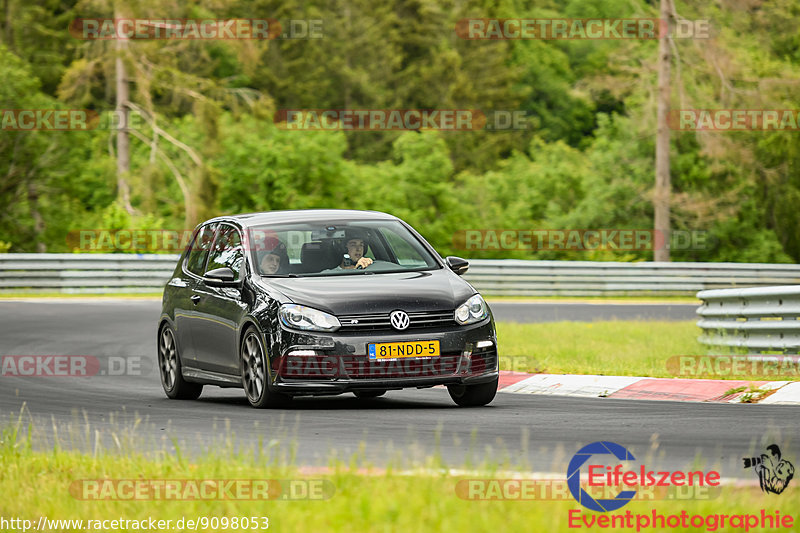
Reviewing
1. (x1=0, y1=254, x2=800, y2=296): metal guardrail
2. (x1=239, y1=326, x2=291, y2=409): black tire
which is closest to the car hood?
(x1=239, y1=326, x2=291, y2=409): black tire

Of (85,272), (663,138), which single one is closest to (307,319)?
(85,272)

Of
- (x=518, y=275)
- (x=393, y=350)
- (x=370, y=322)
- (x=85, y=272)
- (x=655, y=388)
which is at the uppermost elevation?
(x=370, y=322)

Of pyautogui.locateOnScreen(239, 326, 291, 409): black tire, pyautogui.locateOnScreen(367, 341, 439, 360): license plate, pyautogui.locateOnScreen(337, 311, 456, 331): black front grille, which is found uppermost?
pyautogui.locateOnScreen(337, 311, 456, 331): black front grille

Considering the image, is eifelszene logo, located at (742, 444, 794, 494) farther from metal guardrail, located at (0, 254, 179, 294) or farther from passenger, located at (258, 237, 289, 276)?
metal guardrail, located at (0, 254, 179, 294)

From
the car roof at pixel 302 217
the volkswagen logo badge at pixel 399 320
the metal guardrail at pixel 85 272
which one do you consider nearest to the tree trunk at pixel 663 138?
the metal guardrail at pixel 85 272

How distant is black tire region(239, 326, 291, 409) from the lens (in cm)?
1111

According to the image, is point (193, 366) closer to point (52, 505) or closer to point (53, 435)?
point (53, 435)

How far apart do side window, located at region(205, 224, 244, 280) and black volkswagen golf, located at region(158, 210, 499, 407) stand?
18 mm

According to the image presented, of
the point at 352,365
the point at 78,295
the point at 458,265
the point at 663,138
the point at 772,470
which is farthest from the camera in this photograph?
the point at 663,138

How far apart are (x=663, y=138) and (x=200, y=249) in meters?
29.9

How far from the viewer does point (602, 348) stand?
697 inches

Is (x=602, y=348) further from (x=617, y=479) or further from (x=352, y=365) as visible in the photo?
(x=617, y=479)

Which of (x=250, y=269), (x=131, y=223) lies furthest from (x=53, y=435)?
(x=131, y=223)

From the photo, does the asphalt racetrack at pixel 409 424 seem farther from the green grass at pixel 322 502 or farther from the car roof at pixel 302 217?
the car roof at pixel 302 217
